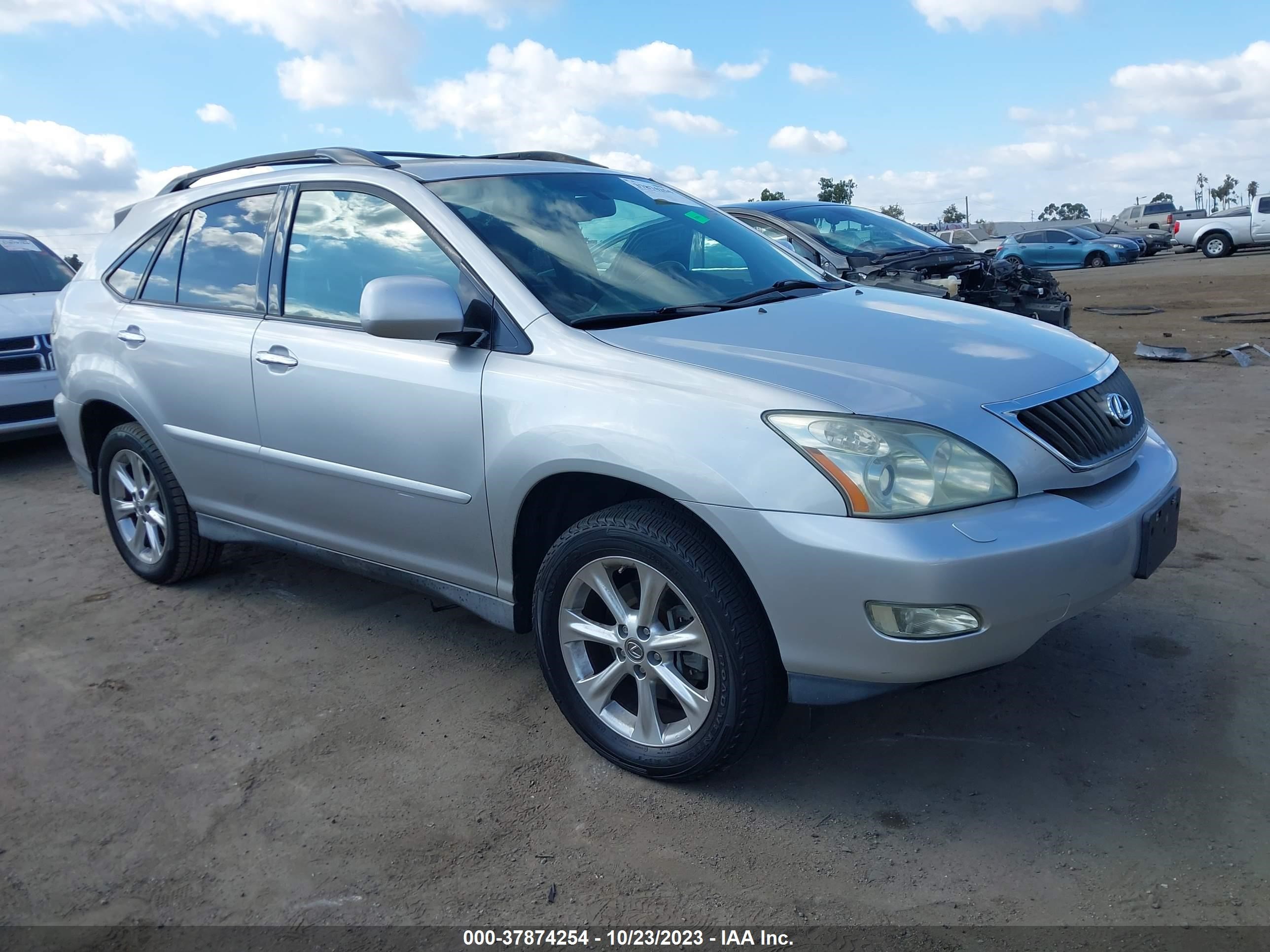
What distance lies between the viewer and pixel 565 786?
2891 mm

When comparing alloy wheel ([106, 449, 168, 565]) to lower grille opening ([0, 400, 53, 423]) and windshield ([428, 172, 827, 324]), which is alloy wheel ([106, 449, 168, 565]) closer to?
windshield ([428, 172, 827, 324])

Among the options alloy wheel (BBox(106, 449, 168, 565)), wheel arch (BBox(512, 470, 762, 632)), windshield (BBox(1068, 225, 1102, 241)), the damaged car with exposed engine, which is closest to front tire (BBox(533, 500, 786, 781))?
wheel arch (BBox(512, 470, 762, 632))

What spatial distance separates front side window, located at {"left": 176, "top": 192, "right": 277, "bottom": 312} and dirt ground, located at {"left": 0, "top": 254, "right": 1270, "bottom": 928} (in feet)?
4.29

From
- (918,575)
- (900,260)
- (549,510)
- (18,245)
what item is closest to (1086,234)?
(900,260)

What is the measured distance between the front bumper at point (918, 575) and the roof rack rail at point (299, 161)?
1.99 metres

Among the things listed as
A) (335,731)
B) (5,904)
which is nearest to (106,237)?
(335,731)

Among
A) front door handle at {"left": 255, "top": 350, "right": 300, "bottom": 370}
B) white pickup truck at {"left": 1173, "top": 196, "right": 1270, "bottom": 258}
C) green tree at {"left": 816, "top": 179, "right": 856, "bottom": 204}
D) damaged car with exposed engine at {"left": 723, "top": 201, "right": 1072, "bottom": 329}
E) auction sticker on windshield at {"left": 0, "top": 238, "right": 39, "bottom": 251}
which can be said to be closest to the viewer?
front door handle at {"left": 255, "top": 350, "right": 300, "bottom": 370}

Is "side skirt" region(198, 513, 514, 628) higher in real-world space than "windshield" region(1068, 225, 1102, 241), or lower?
lower

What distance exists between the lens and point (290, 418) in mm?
3555

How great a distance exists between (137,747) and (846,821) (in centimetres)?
217

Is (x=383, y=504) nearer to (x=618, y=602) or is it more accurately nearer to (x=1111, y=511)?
(x=618, y=602)

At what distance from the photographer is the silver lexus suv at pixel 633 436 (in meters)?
2.45

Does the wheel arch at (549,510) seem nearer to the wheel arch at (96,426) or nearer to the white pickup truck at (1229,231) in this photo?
the wheel arch at (96,426)

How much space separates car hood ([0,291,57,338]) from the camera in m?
7.25
